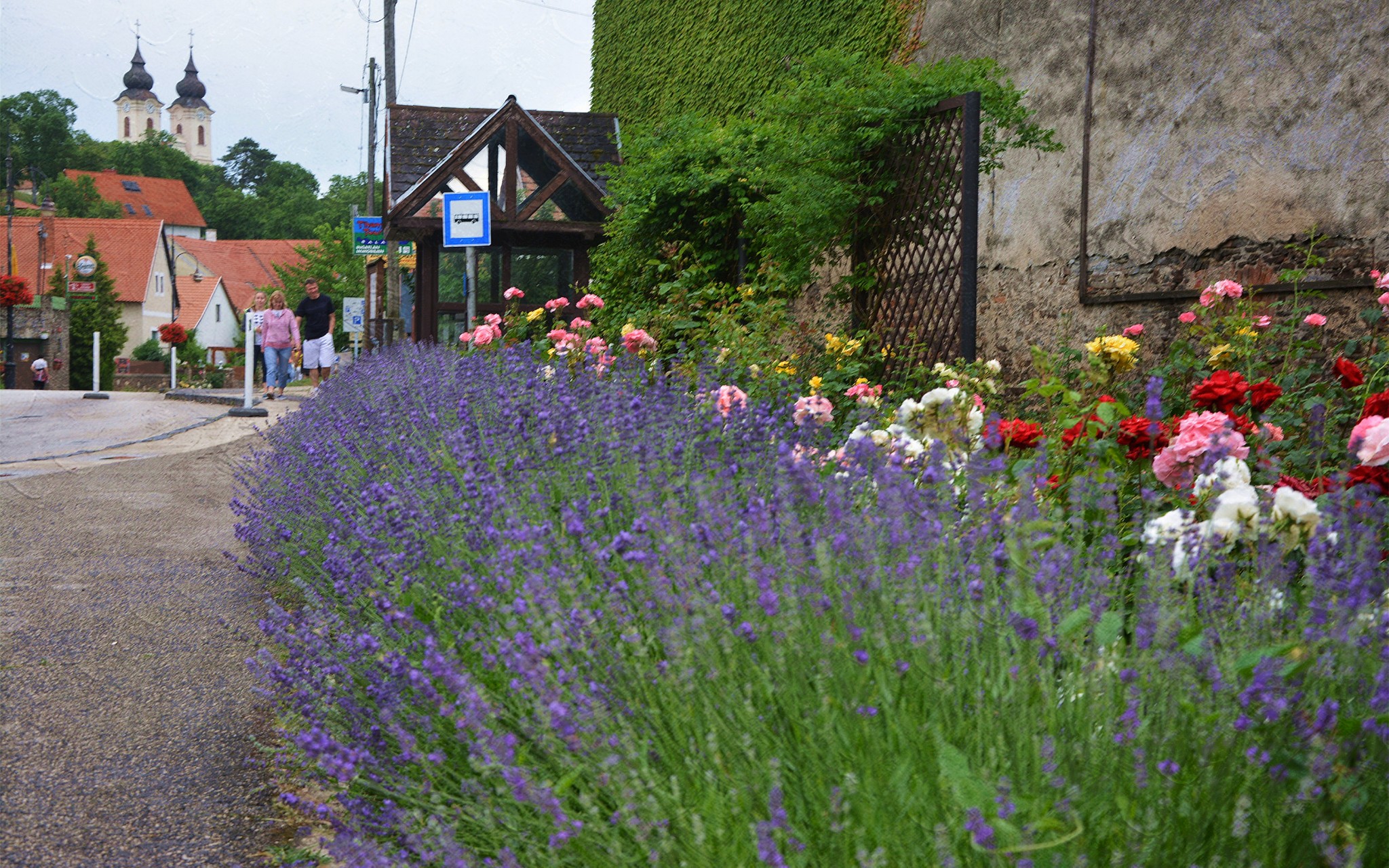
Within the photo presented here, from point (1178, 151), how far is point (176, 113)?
463 ft

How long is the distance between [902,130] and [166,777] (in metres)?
5.46

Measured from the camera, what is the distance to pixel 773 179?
7.32 meters

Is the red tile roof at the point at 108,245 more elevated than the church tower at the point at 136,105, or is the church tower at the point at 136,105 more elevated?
the church tower at the point at 136,105

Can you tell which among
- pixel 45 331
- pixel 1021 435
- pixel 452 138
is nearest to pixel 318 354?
pixel 452 138

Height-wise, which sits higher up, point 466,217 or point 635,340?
point 466,217

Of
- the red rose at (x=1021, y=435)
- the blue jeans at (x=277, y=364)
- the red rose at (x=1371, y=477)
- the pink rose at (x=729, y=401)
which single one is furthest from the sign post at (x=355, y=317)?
the red rose at (x=1371, y=477)

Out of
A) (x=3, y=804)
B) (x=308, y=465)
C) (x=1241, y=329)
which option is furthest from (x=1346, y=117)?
(x=3, y=804)

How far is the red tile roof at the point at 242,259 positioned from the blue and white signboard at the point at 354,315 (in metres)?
41.4

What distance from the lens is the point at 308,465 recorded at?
14.8 feet

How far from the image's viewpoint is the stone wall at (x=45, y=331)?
47719 millimetres

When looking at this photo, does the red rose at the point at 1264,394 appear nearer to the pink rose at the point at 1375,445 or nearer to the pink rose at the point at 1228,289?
the pink rose at the point at 1375,445

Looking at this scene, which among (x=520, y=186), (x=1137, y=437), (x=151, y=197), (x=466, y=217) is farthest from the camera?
(x=151, y=197)

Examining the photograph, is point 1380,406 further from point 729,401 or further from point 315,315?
point 315,315

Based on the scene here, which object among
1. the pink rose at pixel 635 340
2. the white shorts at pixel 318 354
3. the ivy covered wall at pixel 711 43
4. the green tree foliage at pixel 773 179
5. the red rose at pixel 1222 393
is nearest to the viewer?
the red rose at pixel 1222 393
